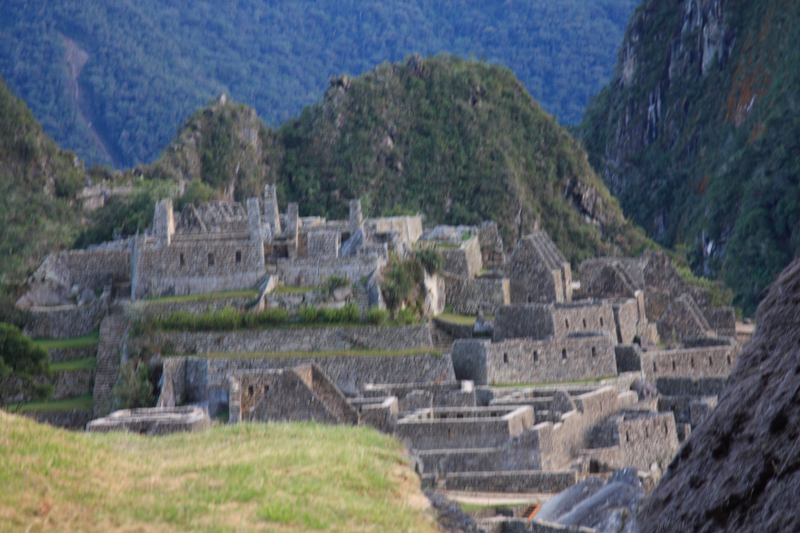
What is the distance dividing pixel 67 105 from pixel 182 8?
74.1ft

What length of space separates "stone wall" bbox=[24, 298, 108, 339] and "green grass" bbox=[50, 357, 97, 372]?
1.87 metres

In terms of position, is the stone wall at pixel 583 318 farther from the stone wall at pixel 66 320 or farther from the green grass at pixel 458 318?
the stone wall at pixel 66 320

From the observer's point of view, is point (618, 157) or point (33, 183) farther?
point (618, 157)

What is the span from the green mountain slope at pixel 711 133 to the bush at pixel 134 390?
43.1m

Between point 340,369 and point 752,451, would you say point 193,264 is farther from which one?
point 752,451

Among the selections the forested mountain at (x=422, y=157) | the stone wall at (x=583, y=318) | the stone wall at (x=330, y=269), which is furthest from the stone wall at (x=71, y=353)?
the forested mountain at (x=422, y=157)

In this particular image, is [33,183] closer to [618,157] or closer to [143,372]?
[143,372]

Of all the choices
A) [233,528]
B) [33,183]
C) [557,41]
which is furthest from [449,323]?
[557,41]

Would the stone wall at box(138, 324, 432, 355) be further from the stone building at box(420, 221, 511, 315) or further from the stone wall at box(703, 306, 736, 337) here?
the stone wall at box(703, 306, 736, 337)

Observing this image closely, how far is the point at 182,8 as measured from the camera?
110688 millimetres

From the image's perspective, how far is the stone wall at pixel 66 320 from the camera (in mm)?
33375

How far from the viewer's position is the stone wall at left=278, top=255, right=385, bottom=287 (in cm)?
3284

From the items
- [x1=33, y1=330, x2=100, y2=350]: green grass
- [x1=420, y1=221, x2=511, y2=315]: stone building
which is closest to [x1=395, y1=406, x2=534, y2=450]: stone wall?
[x1=420, y1=221, x2=511, y2=315]: stone building

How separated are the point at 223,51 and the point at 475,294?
78861 millimetres
